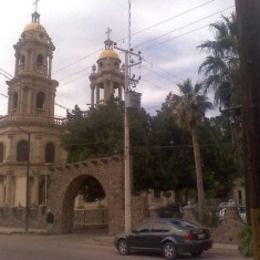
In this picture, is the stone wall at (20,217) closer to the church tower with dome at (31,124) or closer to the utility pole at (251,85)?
the church tower with dome at (31,124)

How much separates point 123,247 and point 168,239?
2.64 meters

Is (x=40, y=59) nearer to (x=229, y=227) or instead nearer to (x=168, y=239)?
(x=229, y=227)

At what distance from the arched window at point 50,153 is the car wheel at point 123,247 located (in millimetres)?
38467

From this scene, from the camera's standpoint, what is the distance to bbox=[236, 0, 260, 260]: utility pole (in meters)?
4.61

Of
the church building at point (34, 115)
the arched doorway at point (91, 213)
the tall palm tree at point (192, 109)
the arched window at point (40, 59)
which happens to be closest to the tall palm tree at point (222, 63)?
the tall palm tree at point (192, 109)

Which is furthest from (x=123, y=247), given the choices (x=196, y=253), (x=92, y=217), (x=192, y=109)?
(x=92, y=217)

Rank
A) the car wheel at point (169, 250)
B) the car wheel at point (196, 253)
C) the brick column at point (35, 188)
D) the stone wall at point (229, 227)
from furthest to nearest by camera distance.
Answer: the brick column at point (35, 188) → the stone wall at point (229, 227) → the car wheel at point (196, 253) → the car wheel at point (169, 250)

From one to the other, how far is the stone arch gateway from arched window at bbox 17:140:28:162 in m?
21.5

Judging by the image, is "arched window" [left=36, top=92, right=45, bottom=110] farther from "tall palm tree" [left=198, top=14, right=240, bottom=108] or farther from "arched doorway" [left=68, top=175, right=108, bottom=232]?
"tall palm tree" [left=198, top=14, right=240, bottom=108]

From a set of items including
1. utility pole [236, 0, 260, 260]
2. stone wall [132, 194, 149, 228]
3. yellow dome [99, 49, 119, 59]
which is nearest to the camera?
utility pole [236, 0, 260, 260]

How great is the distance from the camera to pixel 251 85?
186 inches

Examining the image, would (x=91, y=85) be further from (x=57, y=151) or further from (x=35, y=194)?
(x=35, y=194)

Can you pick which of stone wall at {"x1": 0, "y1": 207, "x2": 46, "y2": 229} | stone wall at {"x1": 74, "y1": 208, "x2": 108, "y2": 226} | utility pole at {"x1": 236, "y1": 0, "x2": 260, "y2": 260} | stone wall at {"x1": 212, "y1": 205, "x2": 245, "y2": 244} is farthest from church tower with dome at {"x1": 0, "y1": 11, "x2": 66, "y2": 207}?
utility pole at {"x1": 236, "y1": 0, "x2": 260, "y2": 260}

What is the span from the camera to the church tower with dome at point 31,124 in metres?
56.8
